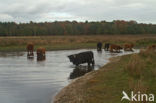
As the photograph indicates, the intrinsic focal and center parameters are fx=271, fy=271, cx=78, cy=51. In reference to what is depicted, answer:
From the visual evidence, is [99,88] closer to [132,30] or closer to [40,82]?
[40,82]

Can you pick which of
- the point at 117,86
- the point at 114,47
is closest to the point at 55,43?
the point at 114,47

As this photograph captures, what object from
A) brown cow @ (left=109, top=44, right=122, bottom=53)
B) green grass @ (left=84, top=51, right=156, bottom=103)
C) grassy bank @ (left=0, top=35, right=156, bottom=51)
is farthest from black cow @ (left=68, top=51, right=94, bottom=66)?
grassy bank @ (left=0, top=35, right=156, bottom=51)

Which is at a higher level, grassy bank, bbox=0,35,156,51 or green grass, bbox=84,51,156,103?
green grass, bbox=84,51,156,103

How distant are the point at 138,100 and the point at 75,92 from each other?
3.37 m

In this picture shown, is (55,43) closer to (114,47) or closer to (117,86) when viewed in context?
(114,47)

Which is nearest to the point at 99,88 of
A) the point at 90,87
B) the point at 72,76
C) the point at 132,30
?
the point at 90,87

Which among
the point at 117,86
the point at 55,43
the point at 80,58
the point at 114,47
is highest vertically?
the point at 117,86

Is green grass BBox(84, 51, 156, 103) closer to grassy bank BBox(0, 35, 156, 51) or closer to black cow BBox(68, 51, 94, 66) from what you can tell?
black cow BBox(68, 51, 94, 66)

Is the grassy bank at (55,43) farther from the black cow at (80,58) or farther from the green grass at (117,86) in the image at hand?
the green grass at (117,86)

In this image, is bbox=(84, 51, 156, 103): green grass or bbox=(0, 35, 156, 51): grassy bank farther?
bbox=(0, 35, 156, 51): grassy bank

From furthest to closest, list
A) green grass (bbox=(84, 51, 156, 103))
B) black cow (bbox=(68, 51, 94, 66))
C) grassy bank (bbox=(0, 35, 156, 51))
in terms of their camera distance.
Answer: grassy bank (bbox=(0, 35, 156, 51)) → black cow (bbox=(68, 51, 94, 66)) → green grass (bbox=(84, 51, 156, 103))

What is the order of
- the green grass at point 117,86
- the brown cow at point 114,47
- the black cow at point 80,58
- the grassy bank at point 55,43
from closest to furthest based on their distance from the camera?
1. the green grass at point 117,86
2. the black cow at point 80,58
3. the brown cow at point 114,47
4. the grassy bank at point 55,43

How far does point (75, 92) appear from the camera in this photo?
10430 millimetres

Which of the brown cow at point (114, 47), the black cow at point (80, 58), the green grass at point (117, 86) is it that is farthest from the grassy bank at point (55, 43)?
the green grass at point (117, 86)
